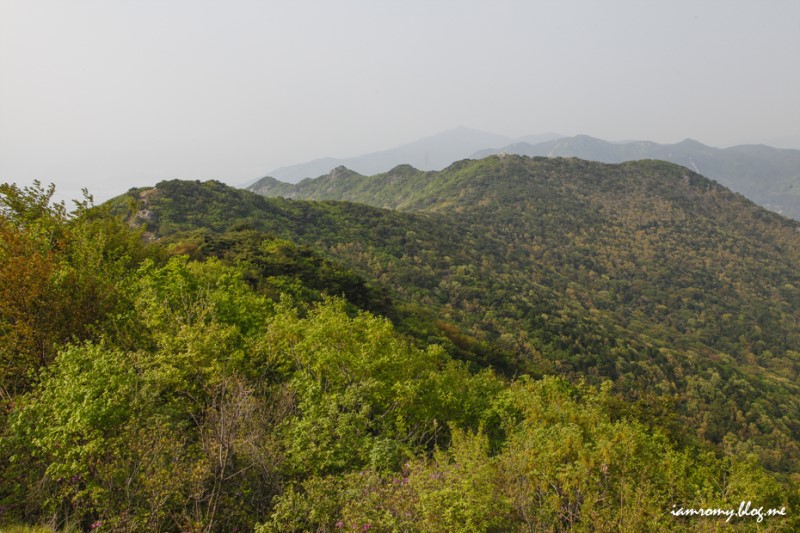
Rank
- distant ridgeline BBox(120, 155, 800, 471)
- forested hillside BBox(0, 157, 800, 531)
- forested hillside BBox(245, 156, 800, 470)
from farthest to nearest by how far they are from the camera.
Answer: forested hillside BBox(245, 156, 800, 470) < distant ridgeline BBox(120, 155, 800, 471) < forested hillside BBox(0, 157, 800, 531)

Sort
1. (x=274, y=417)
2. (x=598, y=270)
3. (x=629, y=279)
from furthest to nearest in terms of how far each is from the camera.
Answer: (x=598, y=270), (x=629, y=279), (x=274, y=417)

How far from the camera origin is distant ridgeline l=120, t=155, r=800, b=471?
45.3 m

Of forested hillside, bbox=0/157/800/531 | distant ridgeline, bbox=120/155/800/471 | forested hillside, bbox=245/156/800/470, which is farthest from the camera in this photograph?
forested hillside, bbox=245/156/800/470

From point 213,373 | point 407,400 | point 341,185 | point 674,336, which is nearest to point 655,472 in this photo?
point 407,400

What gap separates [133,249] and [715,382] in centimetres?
6263

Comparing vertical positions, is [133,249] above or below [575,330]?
above

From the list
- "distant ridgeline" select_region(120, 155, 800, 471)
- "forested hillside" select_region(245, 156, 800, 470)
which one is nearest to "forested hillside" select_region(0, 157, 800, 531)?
"distant ridgeline" select_region(120, 155, 800, 471)

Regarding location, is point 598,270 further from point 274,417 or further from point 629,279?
point 274,417

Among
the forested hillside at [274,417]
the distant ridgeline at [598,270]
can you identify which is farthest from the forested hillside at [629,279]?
the forested hillside at [274,417]

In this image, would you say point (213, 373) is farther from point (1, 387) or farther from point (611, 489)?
point (611, 489)

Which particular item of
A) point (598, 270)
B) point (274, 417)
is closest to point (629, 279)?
point (598, 270)

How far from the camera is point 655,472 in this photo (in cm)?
975

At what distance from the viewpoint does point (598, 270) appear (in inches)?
3733

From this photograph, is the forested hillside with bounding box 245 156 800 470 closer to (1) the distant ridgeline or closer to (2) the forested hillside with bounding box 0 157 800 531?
(1) the distant ridgeline
